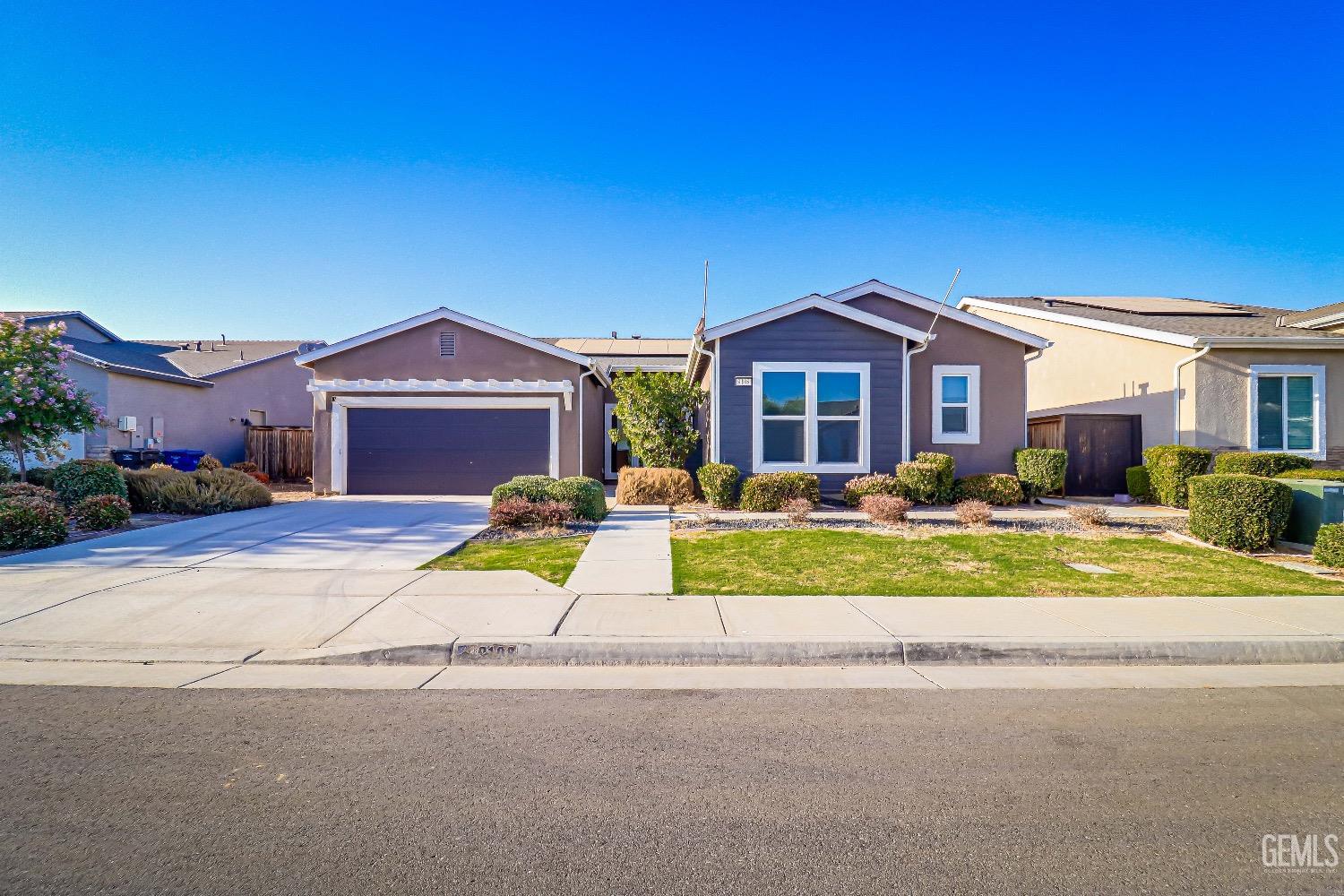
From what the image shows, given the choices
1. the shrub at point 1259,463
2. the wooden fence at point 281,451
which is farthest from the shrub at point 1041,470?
the wooden fence at point 281,451

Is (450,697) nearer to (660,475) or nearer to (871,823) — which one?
(871,823)

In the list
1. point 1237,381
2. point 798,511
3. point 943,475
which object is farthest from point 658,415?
point 1237,381

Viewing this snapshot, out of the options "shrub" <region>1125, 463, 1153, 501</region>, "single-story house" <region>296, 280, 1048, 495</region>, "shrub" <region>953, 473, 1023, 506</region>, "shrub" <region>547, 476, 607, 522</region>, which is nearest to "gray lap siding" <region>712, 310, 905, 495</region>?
"single-story house" <region>296, 280, 1048, 495</region>

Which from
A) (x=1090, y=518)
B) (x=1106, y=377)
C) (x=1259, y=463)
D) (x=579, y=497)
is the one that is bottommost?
(x=1090, y=518)

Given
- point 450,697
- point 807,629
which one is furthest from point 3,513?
point 807,629

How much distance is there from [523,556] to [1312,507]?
35.5ft

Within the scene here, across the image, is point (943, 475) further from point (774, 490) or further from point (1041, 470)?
point (774, 490)

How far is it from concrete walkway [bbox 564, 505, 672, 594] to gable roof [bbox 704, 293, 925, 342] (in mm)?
4072

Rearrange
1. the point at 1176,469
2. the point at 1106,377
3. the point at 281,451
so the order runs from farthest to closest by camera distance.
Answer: the point at 281,451 < the point at 1106,377 < the point at 1176,469

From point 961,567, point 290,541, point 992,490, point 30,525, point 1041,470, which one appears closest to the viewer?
point 961,567

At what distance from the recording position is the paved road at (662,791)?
267 cm

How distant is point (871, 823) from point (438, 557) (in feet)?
22.8

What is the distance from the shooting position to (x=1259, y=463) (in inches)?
525

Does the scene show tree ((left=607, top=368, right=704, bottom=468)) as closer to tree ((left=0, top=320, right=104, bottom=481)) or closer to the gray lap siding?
the gray lap siding
